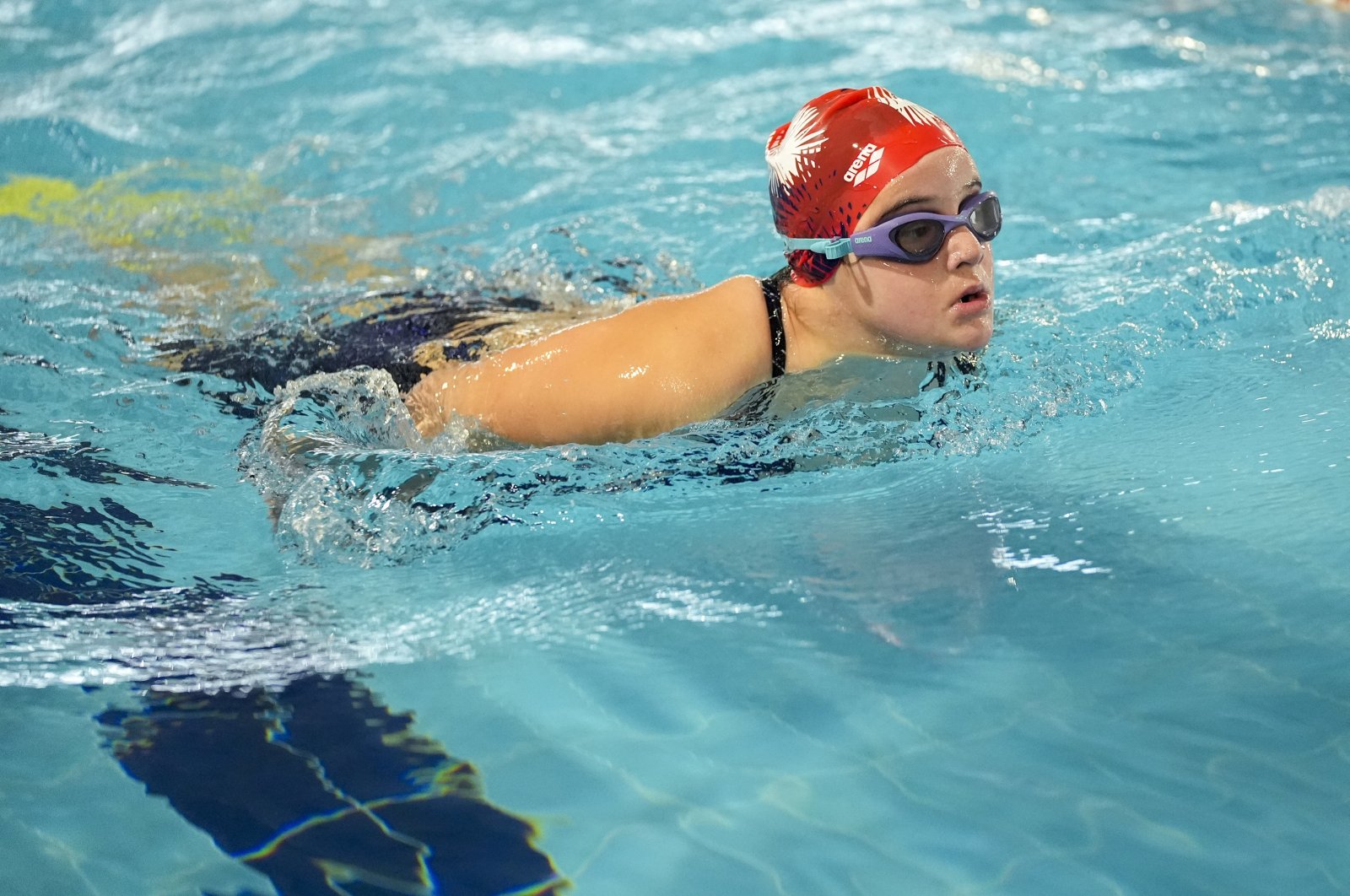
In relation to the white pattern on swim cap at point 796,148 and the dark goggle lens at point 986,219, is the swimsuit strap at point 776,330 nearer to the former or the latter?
the white pattern on swim cap at point 796,148

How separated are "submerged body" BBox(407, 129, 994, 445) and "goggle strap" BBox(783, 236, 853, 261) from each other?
0.03 m

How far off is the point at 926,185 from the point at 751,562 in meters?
1.17

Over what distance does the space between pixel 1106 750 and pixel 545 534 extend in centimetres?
145

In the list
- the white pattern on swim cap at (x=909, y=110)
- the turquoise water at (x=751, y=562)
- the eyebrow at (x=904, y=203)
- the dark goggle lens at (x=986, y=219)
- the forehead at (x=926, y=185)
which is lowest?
the turquoise water at (x=751, y=562)

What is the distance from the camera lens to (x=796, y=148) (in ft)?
11.4

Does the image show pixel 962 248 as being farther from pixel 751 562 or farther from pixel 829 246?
pixel 751 562

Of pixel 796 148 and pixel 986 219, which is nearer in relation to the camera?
pixel 986 219

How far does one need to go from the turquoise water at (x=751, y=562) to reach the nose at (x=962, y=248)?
1.62 ft

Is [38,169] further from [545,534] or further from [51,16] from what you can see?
[545,534]

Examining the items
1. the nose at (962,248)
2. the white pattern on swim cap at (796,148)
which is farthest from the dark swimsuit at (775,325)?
the nose at (962,248)

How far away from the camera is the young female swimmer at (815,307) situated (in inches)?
130

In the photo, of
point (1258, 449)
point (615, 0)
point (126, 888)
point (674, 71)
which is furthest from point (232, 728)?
point (615, 0)

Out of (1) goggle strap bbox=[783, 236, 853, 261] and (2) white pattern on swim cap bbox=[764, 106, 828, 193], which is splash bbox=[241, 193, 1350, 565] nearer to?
→ (1) goggle strap bbox=[783, 236, 853, 261]

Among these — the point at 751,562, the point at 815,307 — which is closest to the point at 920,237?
the point at 815,307
